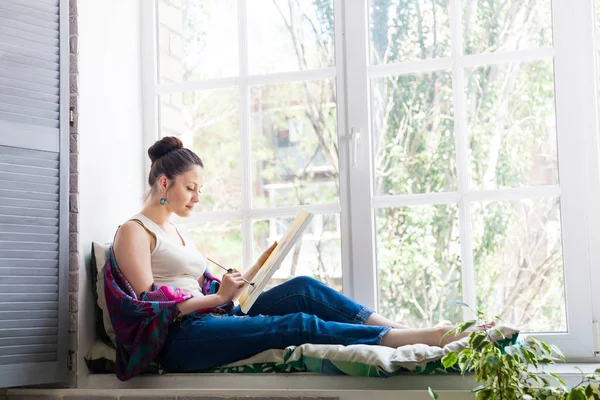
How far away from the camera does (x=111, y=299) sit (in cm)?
274

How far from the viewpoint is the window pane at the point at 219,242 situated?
3.22 metres

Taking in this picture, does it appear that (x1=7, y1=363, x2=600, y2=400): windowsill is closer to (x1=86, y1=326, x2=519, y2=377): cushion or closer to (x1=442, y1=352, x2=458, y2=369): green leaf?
(x1=86, y1=326, x2=519, y2=377): cushion

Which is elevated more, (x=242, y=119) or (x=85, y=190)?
(x=242, y=119)

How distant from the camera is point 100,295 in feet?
9.39

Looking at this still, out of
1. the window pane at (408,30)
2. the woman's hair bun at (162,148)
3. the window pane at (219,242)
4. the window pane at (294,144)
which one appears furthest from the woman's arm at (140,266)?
the window pane at (408,30)

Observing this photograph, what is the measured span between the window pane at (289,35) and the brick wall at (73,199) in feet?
2.30

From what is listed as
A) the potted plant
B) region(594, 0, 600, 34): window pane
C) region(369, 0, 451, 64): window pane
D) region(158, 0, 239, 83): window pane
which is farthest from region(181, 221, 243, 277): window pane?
region(594, 0, 600, 34): window pane

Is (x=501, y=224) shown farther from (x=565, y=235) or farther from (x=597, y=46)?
(x=597, y=46)

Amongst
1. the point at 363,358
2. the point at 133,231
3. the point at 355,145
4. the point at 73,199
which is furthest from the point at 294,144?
the point at 363,358

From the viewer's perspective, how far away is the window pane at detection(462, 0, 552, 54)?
2.94m

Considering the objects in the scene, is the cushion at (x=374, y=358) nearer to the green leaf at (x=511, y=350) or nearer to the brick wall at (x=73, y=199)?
the green leaf at (x=511, y=350)

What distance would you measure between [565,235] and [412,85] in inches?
30.8

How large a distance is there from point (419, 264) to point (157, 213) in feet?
3.20

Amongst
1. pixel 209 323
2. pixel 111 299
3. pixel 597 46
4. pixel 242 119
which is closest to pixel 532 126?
pixel 597 46
